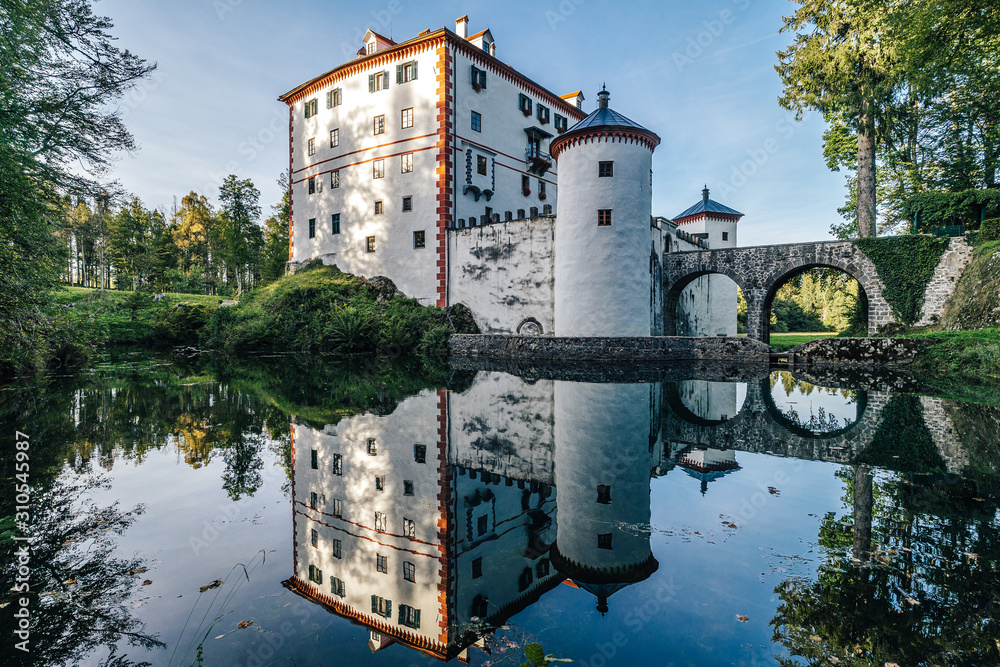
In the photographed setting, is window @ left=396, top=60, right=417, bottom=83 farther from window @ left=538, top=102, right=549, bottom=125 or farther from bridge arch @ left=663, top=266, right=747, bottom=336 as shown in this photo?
bridge arch @ left=663, top=266, right=747, bottom=336

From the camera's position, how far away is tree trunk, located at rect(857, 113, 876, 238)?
75.3 feet

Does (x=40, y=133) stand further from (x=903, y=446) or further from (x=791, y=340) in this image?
(x=791, y=340)

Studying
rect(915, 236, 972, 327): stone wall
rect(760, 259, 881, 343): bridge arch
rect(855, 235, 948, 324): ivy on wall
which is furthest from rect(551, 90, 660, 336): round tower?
rect(915, 236, 972, 327): stone wall

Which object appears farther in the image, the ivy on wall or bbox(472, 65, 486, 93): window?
bbox(472, 65, 486, 93): window

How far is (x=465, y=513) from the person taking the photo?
14.3 ft

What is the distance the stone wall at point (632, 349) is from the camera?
18.3 meters

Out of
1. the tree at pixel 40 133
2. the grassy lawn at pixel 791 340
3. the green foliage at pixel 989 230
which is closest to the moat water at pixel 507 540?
the tree at pixel 40 133

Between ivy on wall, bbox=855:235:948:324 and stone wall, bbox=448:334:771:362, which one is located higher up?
ivy on wall, bbox=855:235:948:324

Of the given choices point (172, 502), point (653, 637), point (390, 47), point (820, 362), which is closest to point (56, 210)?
point (172, 502)

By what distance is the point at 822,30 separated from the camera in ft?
75.6

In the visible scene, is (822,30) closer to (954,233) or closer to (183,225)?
(954,233)

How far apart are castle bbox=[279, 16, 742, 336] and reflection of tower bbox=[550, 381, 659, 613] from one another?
40.5ft

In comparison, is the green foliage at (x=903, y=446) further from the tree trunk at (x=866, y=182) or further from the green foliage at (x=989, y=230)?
the tree trunk at (x=866, y=182)

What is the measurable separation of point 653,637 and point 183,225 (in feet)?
211
